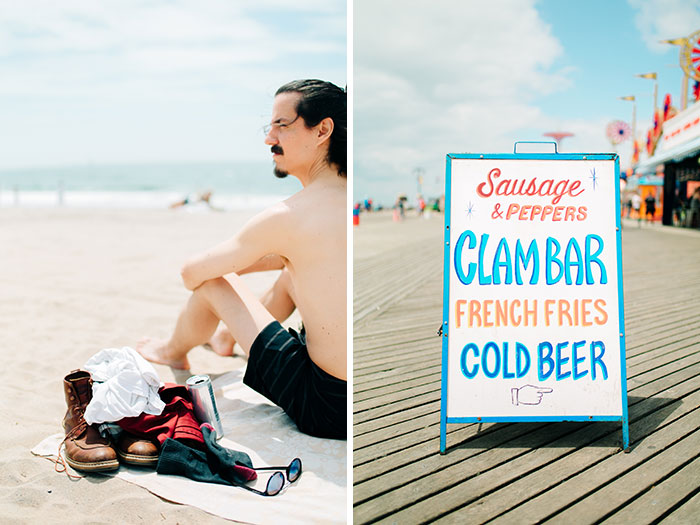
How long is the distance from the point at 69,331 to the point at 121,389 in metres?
2.00

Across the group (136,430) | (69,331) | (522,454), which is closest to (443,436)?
(522,454)

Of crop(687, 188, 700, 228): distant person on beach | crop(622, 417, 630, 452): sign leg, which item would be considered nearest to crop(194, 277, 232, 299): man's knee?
crop(622, 417, 630, 452): sign leg

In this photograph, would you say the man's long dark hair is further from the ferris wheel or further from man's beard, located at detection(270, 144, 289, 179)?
the ferris wheel

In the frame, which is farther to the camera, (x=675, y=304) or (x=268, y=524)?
(x=675, y=304)

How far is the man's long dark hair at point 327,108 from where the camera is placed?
8.36 ft

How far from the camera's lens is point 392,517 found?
2.00 m

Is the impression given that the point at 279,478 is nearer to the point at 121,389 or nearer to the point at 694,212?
the point at 121,389

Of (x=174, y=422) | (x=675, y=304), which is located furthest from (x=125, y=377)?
(x=675, y=304)

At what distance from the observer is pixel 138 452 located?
2.33 meters

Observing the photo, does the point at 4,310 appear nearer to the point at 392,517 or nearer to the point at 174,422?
the point at 174,422

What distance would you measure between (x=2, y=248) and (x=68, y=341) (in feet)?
16.7

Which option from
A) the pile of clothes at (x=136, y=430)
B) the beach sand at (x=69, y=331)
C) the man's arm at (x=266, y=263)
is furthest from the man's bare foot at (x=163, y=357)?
the pile of clothes at (x=136, y=430)

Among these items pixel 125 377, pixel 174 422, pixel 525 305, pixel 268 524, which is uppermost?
pixel 525 305

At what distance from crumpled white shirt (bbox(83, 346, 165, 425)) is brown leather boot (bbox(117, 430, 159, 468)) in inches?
4.2
